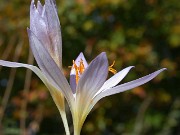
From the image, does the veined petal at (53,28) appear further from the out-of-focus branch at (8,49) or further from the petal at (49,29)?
the out-of-focus branch at (8,49)

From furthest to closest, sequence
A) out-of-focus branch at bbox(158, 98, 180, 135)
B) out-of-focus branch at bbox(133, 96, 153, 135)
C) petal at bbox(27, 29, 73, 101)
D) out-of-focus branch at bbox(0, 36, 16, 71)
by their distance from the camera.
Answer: out-of-focus branch at bbox(158, 98, 180, 135), out-of-focus branch at bbox(133, 96, 153, 135), out-of-focus branch at bbox(0, 36, 16, 71), petal at bbox(27, 29, 73, 101)

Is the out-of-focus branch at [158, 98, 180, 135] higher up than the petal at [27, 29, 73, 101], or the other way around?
the petal at [27, 29, 73, 101]

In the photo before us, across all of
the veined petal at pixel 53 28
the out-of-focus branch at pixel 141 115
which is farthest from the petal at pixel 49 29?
the out-of-focus branch at pixel 141 115

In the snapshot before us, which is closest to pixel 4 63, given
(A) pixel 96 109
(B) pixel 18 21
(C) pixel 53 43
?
(C) pixel 53 43

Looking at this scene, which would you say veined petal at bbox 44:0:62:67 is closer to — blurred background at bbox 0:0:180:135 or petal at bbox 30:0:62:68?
petal at bbox 30:0:62:68

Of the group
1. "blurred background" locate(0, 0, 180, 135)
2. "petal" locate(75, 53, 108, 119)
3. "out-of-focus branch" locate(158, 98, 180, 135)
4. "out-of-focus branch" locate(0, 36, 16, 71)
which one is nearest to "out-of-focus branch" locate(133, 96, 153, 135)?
"blurred background" locate(0, 0, 180, 135)

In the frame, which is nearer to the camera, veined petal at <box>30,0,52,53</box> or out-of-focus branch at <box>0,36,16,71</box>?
veined petal at <box>30,0,52,53</box>

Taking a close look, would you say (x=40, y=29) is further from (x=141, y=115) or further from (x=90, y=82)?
(x=141, y=115)

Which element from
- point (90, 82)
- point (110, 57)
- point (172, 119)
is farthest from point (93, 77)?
point (172, 119)
